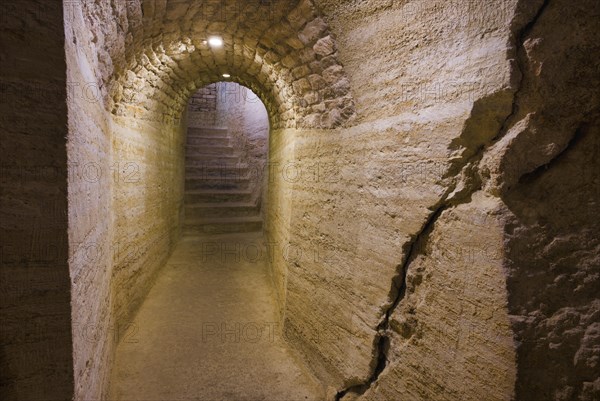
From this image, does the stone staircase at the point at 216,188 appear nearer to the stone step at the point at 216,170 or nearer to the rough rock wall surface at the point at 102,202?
the stone step at the point at 216,170

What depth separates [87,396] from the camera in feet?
5.80

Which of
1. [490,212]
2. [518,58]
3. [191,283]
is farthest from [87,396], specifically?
[191,283]

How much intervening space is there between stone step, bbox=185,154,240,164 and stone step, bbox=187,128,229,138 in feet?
3.20

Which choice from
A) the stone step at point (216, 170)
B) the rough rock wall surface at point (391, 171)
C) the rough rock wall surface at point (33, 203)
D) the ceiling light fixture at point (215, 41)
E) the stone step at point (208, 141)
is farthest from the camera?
the stone step at point (208, 141)

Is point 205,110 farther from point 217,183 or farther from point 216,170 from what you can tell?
point 217,183

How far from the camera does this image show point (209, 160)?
9.16 metres

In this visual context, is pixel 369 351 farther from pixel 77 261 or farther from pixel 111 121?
pixel 111 121

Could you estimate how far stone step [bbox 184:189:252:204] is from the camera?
8.23 meters

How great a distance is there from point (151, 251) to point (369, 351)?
3.54 m

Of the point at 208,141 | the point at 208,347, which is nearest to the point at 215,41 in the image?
the point at 208,347

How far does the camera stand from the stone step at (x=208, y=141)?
9436 millimetres

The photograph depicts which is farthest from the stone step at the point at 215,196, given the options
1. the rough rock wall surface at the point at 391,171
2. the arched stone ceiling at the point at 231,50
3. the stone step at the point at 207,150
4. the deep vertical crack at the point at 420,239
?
the deep vertical crack at the point at 420,239

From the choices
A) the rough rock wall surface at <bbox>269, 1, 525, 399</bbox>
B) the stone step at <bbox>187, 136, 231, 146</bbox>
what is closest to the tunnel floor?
the rough rock wall surface at <bbox>269, 1, 525, 399</bbox>

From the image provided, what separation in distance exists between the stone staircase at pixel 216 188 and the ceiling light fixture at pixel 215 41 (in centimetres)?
499
